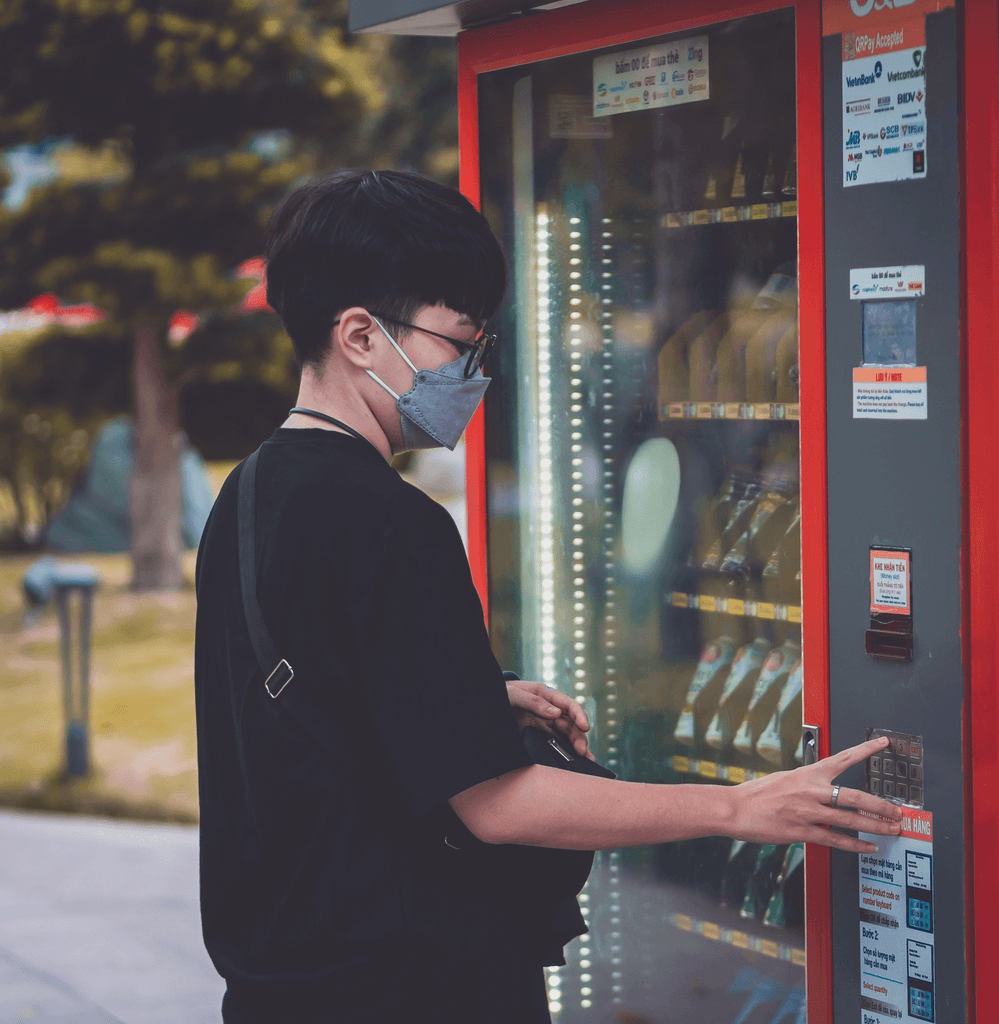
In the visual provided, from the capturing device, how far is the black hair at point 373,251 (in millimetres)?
1436

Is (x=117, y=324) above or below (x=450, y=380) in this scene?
above

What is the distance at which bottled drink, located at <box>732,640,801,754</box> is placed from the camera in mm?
2496

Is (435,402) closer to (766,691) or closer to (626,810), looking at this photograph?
(626,810)

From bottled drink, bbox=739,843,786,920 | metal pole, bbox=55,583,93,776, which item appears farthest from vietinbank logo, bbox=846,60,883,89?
metal pole, bbox=55,583,93,776

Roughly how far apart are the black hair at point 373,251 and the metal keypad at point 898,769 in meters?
1.01

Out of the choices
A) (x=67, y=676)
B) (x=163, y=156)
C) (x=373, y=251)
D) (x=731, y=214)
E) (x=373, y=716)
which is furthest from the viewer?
(x=163, y=156)

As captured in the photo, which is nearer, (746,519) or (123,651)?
(746,519)

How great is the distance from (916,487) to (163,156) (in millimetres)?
6996

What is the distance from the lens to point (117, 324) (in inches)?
306

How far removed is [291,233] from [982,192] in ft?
3.35

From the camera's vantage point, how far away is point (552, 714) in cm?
175

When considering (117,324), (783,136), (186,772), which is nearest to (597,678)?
(783,136)

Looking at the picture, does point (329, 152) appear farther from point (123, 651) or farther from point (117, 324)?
point (123, 651)

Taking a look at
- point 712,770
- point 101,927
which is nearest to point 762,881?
point 712,770
